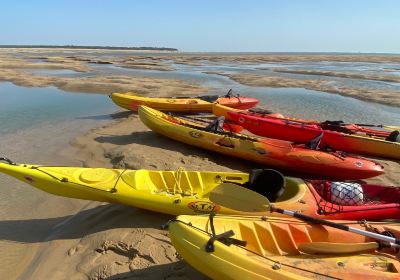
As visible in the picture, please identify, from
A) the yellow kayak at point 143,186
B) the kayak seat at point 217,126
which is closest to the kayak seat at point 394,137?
the kayak seat at point 217,126

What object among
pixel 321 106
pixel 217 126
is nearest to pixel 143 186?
pixel 217 126

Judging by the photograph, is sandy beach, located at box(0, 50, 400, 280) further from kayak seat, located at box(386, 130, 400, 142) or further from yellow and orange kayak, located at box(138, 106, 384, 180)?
kayak seat, located at box(386, 130, 400, 142)

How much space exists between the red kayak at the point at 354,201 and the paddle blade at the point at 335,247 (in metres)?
0.95

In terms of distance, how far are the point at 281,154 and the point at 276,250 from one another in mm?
3930

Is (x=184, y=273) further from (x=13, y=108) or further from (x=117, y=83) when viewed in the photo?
(x=117, y=83)

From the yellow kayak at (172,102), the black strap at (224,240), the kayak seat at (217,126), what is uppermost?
the black strap at (224,240)

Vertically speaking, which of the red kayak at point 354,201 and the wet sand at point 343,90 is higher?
the red kayak at point 354,201

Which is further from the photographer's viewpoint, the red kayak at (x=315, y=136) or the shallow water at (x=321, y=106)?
the shallow water at (x=321, y=106)

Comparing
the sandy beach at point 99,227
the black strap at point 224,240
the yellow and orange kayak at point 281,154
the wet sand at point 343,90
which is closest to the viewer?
the black strap at point 224,240

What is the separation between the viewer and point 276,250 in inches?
163

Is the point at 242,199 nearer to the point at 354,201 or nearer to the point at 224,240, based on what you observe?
the point at 224,240

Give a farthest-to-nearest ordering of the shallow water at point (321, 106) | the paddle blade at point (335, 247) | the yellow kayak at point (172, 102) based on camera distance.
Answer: the shallow water at point (321, 106) < the yellow kayak at point (172, 102) < the paddle blade at point (335, 247)

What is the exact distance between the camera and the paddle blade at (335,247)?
13.1 feet

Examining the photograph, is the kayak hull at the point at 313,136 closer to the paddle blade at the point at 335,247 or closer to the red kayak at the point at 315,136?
the red kayak at the point at 315,136
